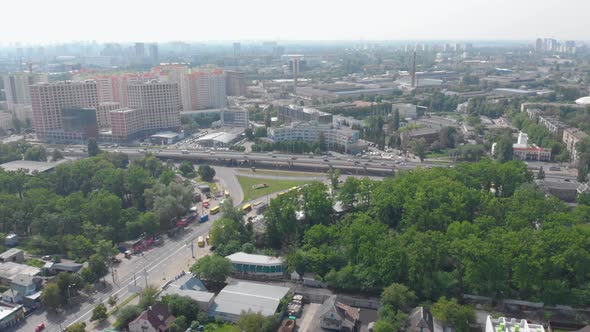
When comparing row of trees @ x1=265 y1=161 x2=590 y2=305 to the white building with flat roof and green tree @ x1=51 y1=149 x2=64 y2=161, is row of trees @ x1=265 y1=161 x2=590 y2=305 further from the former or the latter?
green tree @ x1=51 y1=149 x2=64 y2=161

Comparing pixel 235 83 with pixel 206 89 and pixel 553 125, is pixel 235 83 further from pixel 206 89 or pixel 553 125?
pixel 553 125

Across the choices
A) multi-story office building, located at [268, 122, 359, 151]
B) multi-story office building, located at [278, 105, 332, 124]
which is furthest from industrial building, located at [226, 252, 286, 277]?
multi-story office building, located at [278, 105, 332, 124]

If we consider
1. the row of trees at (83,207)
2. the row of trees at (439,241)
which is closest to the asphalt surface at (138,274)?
the row of trees at (83,207)

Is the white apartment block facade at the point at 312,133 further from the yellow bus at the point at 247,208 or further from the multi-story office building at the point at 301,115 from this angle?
the yellow bus at the point at 247,208

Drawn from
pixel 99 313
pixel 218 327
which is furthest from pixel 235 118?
pixel 218 327

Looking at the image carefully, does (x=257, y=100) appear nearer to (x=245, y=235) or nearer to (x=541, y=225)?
(x=245, y=235)
